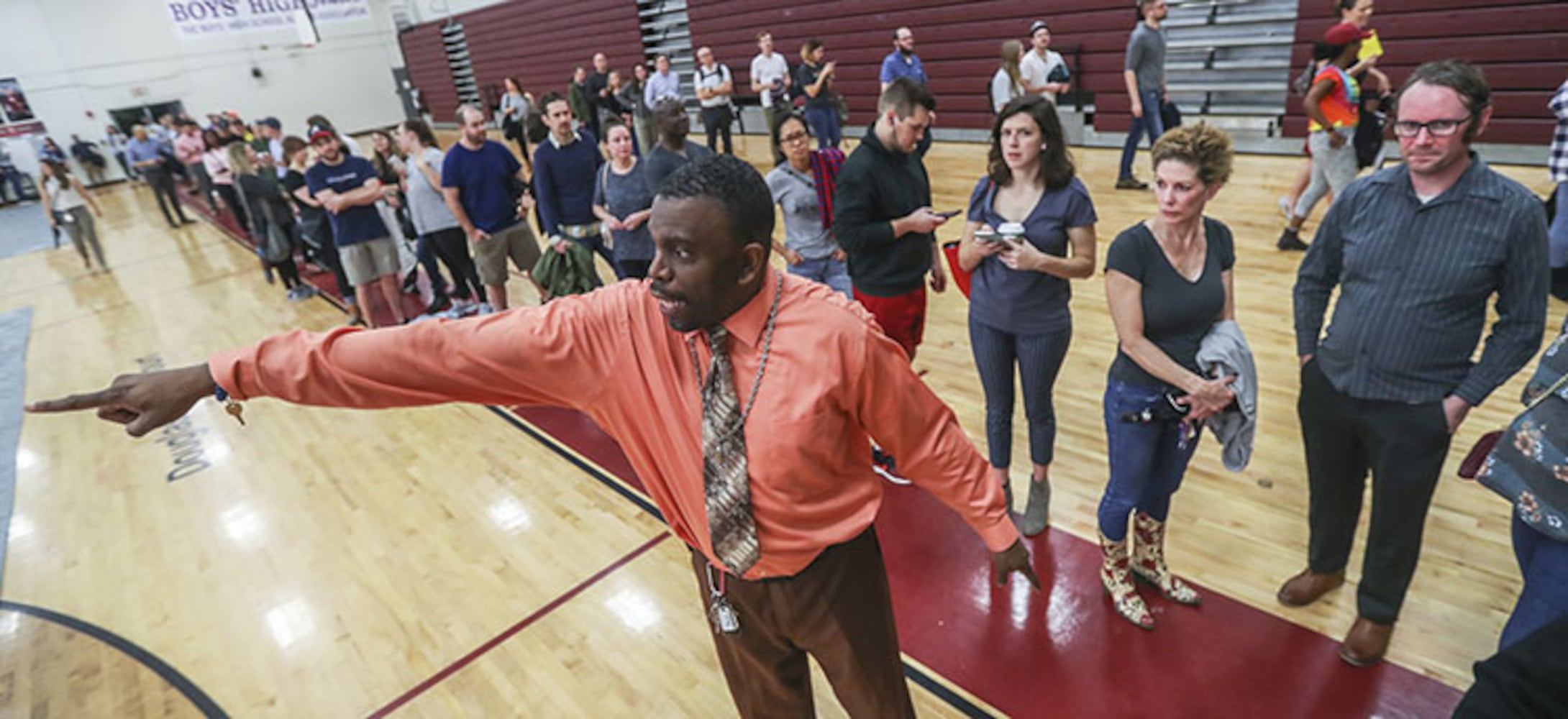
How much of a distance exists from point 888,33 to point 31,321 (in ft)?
35.6

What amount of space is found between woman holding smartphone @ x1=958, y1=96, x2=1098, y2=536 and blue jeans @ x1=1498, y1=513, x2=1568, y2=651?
1.22 m

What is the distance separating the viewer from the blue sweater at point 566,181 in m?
4.72

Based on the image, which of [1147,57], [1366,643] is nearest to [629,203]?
[1366,643]

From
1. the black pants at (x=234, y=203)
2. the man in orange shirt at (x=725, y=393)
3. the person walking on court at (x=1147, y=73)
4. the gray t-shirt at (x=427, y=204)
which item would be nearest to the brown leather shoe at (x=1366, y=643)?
the man in orange shirt at (x=725, y=393)

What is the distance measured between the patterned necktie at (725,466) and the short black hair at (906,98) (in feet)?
6.07

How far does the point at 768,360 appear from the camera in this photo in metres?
1.32

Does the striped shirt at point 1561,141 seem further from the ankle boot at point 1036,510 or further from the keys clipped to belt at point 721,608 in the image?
the keys clipped to belt at point 721,608

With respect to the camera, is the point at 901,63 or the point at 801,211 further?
the point at 901,63

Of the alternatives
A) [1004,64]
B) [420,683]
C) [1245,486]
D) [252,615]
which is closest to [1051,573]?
[1245,486]

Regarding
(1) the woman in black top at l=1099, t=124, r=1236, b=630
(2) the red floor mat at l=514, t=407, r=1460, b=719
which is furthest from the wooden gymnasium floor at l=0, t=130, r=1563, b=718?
(1) the woman in black top at l=1099, t=124, r=1236, b=630

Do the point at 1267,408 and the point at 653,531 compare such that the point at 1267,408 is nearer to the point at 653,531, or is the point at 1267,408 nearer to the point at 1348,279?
the point at 1348,279

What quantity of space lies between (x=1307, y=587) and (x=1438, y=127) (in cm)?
153

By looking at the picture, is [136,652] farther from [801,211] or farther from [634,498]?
[801,211]

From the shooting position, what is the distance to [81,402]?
1.15 m
